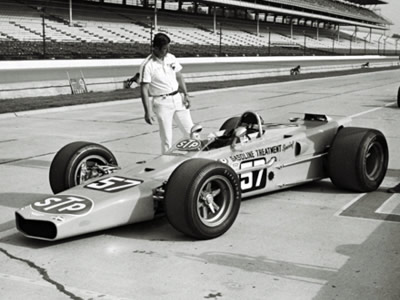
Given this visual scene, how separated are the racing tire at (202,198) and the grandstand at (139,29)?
19912 millimetres

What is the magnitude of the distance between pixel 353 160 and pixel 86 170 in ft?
8.98

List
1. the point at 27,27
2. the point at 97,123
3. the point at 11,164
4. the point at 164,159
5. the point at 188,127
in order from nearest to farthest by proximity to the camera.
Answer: the point at 164,159
the point at 188,127
the point at 11,164
the point at 97,123
the point at 27,27

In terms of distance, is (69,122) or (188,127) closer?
(188,127)

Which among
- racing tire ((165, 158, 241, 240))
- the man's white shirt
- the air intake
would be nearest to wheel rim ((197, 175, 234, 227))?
racing tire ((165, 158, 241, 240))

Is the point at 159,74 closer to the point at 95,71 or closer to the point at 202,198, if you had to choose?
the point at 202,198

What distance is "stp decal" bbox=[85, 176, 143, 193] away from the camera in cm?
519

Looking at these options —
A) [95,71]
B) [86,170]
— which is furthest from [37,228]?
[95,71]

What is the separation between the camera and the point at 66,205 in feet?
16.2

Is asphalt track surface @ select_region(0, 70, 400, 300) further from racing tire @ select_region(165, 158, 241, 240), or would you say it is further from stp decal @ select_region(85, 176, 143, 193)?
stp decal @ select_region(85, 176, 143, 193)

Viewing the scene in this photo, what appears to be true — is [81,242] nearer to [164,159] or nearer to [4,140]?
[164,159]

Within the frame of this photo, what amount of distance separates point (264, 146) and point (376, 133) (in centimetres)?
138

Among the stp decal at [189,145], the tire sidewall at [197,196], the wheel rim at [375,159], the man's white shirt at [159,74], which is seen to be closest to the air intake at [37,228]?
the tire sidewall at [197,196]

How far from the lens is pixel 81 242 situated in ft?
16.3

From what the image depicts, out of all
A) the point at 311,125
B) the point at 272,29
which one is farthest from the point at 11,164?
the point at 272,29
